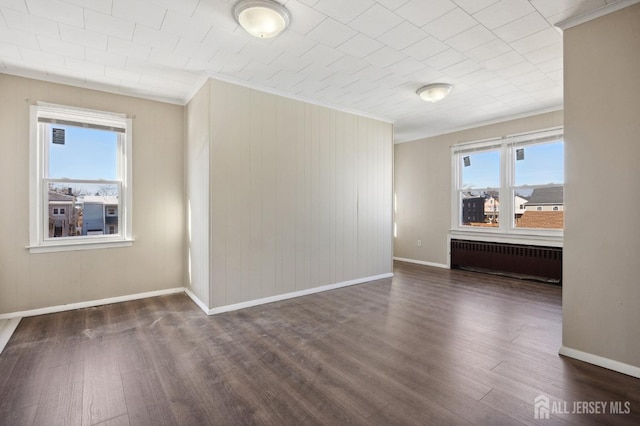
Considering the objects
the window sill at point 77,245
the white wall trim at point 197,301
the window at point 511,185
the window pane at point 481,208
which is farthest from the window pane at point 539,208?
the window sill at point 77,245

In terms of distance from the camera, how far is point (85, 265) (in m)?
3.73

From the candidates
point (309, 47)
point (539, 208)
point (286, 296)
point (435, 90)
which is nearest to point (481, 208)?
point (539, 208)

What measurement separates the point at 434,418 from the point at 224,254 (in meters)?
2.63

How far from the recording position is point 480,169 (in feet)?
18.9

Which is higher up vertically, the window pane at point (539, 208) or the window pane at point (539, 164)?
the window pane at point (539, 164)

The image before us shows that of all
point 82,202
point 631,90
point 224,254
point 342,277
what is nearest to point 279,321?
point 224,254

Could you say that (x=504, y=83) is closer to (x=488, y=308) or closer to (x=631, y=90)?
(x=631, y=90)

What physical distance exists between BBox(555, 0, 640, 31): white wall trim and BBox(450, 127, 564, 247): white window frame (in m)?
2.79

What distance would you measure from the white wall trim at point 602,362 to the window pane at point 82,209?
503cm

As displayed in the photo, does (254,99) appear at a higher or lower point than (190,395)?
higher

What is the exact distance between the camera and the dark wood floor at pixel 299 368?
1.82 metres

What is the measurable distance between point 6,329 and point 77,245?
3.37 feet

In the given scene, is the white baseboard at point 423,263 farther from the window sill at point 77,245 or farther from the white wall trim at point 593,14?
the window sill at point 77,245

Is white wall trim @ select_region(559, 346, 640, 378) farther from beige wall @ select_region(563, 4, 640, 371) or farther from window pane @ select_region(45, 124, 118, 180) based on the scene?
window pane @ select_region(45, 124, 118, 180)
